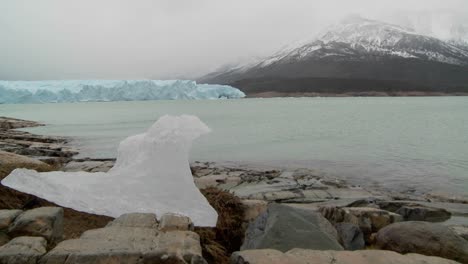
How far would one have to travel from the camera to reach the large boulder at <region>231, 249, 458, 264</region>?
3.81 m

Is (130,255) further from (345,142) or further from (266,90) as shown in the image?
(266,90)

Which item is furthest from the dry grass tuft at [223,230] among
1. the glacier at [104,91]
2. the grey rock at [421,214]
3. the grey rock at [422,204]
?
the glacier at [104,91]

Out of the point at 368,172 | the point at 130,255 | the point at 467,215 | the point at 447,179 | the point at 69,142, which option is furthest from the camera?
the point at 69,142

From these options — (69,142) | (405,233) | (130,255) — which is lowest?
(69,142)

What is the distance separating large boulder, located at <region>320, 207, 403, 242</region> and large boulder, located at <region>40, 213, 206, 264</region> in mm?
3082

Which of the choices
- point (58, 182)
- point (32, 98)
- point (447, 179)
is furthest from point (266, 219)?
point (32, 98)

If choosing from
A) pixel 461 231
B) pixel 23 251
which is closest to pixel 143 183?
pixel 23 251

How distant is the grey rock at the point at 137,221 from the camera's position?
4.59 metres

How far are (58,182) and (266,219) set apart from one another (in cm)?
290

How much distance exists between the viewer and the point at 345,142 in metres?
24.9

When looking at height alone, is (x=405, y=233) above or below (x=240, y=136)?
above

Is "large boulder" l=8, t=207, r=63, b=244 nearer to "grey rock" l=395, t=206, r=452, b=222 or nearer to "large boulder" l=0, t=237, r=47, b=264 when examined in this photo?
"large boulder" l=0, t=237, r=47, b=264

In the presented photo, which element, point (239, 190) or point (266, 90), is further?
point (266, 90)

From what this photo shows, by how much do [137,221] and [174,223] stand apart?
41 centimetres
